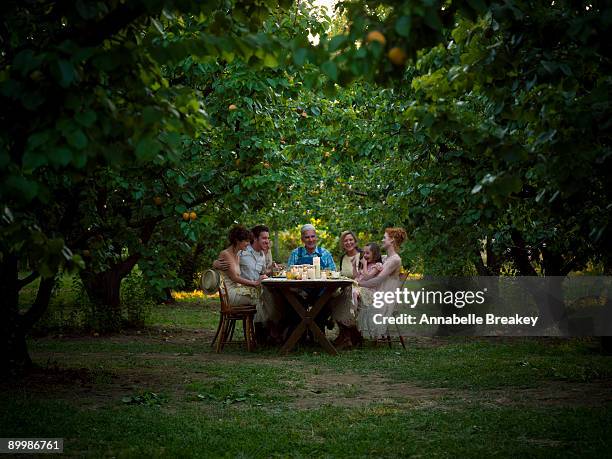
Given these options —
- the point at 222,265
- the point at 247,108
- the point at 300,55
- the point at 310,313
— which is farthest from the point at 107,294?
the point at 300,55

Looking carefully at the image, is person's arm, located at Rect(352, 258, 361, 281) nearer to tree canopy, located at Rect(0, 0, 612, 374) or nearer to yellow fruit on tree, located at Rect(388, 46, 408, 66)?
tree canopy, located at Rect(0, 0, 612, 374)

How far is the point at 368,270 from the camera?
11.1m

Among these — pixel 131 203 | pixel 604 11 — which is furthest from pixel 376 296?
pixel 604 11

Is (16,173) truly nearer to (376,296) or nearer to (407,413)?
(407,413)

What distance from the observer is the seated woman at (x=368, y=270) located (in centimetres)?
1083

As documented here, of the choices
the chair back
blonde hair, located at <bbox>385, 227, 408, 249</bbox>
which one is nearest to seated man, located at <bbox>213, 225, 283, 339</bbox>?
the chair back

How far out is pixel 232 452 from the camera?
4.92 m

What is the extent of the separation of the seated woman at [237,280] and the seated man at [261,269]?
0.32ft

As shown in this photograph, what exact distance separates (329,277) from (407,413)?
4.64 m

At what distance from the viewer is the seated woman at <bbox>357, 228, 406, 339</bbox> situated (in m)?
10.7

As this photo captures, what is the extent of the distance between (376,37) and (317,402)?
432cm

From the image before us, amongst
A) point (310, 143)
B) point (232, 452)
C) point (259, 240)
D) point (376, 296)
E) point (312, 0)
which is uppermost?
point (312, 0)

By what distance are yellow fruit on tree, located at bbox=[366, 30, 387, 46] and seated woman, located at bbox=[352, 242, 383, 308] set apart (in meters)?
7.94

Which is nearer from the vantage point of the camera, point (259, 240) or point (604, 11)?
point (604, 11)
